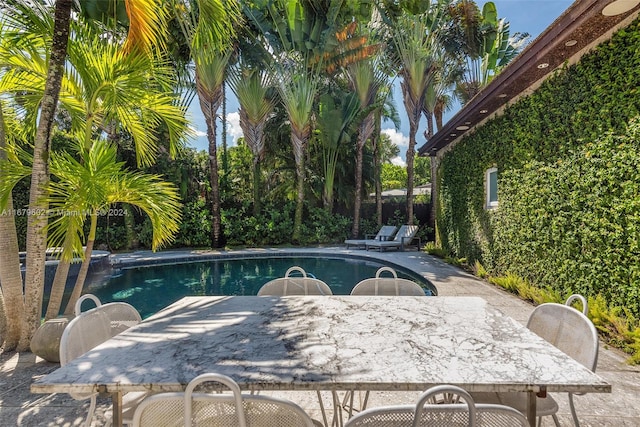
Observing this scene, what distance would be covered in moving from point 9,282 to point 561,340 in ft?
16.0

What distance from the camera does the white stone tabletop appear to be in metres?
1.28

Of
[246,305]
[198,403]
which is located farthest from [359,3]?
[198,403]

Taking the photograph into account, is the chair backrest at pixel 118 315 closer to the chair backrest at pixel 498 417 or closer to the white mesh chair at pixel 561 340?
the chair backrest at pixel 498 417

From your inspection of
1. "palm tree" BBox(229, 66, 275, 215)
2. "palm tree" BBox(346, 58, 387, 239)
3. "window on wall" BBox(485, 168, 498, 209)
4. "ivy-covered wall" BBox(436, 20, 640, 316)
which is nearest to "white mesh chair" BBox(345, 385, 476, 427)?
"ivy-covered wall" BBox(436, 20, 640, 316)

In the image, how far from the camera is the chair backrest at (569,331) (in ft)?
5.60

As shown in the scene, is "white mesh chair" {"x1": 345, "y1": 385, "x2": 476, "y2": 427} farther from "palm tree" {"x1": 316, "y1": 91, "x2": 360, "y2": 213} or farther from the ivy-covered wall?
"palm tree" {"x1": 316, "y1": 91, "x2": 360, "y2": 213}

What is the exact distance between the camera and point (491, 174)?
25.3 feet

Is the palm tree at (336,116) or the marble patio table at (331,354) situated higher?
the palm tree at (336,116)

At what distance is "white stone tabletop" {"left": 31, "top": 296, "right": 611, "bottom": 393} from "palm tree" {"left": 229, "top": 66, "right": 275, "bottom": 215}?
41.9ft

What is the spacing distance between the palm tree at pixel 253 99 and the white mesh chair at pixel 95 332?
499 inches

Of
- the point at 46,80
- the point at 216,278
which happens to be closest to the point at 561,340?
the point at 46,80

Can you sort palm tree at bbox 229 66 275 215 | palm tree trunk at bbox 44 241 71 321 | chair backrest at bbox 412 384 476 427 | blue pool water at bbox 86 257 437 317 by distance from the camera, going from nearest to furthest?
1. chair backrest at bbox 412 384 476 427
2. palm tree trunk at bbox 44 241 71 321
3. blue pool water at bbox 86 257 437 317
4. palm tree at bbox 229 66 275 215

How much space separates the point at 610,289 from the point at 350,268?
23.2ft

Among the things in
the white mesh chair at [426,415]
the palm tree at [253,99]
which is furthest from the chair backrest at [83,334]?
the palm tree at [253,99]
